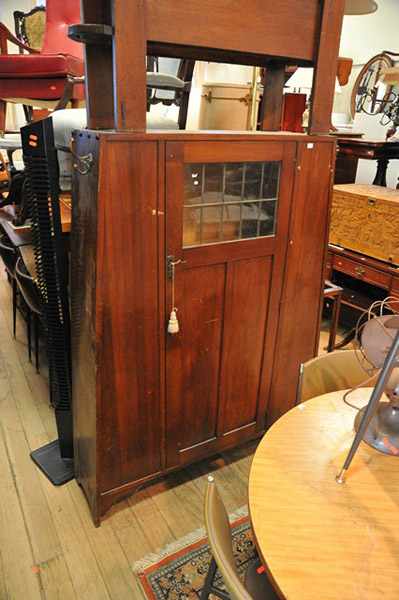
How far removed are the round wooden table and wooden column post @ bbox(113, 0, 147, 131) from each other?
1.00 metres

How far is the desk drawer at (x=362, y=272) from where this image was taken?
2885mm

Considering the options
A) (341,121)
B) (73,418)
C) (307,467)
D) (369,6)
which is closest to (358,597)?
(307,467)

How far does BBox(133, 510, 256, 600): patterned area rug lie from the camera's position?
4.98 feet

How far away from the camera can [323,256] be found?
1.94 meters

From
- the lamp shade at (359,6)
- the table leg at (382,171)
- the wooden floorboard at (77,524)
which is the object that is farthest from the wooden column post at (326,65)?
the table leg at (382,171)

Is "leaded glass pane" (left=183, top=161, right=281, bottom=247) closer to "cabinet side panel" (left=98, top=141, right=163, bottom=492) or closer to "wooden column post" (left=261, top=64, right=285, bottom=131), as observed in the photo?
"cabinet side panel" (left=98, top=141, right=163, bottom=492)

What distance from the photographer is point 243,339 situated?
6.10 ft

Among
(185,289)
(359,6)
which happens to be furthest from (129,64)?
(359,6)

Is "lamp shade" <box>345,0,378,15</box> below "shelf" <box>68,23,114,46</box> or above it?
above

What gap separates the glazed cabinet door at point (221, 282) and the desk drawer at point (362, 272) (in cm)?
132

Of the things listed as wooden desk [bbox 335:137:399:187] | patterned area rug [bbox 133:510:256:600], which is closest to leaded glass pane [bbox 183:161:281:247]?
patterned area rug [bbox 133:510:256:600]

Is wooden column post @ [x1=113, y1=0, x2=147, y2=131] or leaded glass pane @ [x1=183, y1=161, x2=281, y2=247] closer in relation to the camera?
wooden column post @ [x1=113, y1=0, x2=147, y2=131]

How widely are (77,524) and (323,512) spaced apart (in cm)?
116

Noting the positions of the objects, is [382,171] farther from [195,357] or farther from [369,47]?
[195,357]
